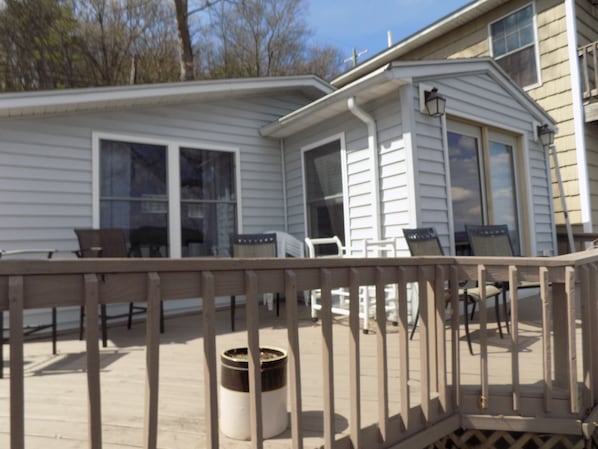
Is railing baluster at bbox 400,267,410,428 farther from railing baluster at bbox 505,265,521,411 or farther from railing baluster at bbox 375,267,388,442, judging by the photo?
railing baluster at bbox 505,265,521,411

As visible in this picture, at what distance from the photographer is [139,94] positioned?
438cm

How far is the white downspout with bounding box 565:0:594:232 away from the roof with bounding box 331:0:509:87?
1247 millimetres

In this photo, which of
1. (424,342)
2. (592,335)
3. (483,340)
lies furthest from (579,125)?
(424,342)

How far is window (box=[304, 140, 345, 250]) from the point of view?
4875 millimetres

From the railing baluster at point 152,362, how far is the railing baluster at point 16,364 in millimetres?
261

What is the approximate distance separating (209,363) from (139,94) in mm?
4007

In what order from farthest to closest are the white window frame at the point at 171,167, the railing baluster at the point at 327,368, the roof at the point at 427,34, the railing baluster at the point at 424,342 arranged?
the roof at the point at 427,34 < the white window frame at the point at 171,167 < the railing baluster at the point at 424,342 < the railing baluster at the point at 327,368

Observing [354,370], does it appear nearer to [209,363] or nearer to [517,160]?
[209,363]

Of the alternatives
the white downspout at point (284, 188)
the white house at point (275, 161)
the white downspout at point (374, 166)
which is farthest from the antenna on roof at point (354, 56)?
the white downspout at point (374, 166)

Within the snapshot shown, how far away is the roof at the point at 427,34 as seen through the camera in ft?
23.9

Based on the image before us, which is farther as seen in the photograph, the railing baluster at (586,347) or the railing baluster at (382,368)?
the railing baluster at (586,347)

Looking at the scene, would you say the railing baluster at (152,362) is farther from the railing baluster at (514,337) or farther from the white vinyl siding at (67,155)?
the white vinyl siding at (67,155)

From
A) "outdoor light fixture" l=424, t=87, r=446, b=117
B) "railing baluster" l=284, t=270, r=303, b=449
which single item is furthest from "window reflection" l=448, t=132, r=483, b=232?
A: "railing baluster" l=284, t=270, r=303, b=449

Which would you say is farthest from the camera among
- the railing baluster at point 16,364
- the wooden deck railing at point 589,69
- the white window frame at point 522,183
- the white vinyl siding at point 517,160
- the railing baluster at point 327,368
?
the wooden deck railing at point 589,69
